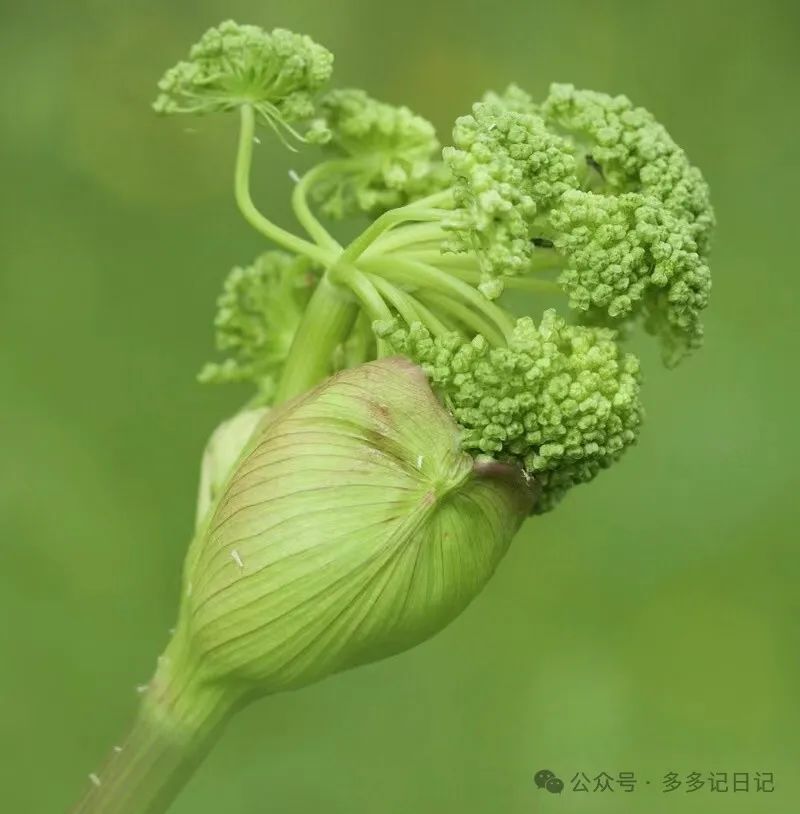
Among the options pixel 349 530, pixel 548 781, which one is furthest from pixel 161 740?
pixel 548 781

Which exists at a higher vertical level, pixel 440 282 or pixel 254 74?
pixel 254 74

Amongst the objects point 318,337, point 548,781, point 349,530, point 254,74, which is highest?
point 254,74

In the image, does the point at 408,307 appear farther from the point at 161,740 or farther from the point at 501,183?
the point at 161,740

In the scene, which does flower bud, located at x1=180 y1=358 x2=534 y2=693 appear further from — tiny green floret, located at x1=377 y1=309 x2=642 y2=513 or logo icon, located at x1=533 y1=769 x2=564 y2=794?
logo icon, located at x1=533 y1=769 x2=564 y2=794

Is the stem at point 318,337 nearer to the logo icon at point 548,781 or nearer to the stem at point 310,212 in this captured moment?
the stem at point 310,212

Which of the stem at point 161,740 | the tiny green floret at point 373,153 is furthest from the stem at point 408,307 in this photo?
the stem at point 161,740

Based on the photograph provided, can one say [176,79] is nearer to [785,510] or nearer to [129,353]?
[129,353]

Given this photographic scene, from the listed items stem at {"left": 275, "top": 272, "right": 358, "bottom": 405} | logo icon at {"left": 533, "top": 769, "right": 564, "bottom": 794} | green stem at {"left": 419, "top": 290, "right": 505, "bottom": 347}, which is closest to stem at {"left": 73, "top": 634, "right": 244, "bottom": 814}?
stem at {"left": 275, "top": 272, "right": 358, "bottom": 405}
